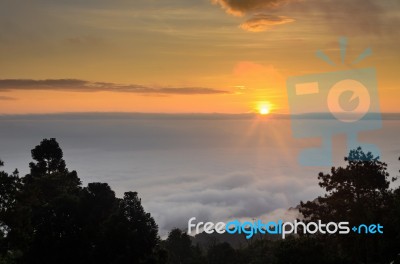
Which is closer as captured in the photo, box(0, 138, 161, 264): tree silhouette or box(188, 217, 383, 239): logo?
box(188, 217, 383, 239): logo

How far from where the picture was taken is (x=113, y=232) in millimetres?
36625

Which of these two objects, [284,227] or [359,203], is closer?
[284,227]

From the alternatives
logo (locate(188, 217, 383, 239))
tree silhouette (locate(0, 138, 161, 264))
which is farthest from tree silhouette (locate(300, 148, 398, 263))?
Result: tree silhouette (locate(0, 138, 161, 264))

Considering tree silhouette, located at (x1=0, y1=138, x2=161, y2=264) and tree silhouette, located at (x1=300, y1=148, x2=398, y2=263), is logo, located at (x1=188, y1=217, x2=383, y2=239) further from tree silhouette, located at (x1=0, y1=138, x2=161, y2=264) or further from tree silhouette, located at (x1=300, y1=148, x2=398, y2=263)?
tree silhouette, located at (x1=0, y1=138, x2=161, y2=264)

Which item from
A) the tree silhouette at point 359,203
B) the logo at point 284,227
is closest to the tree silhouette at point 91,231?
the logo at point 284,227

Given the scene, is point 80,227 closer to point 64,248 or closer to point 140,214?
point 64,248

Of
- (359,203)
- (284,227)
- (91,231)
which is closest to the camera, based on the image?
(284,227)

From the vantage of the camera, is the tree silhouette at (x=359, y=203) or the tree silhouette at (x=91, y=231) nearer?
the tree silhouette at (x=359, y=203)

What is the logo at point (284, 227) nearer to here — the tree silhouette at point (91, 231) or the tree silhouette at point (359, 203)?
the tree silhouette at point (359, 203)

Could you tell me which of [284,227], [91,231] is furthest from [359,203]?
[91,231]

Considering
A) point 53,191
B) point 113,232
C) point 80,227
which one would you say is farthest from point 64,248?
point 53,191

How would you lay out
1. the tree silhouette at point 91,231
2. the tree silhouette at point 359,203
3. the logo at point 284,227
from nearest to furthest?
the logo at point 284,227 < the tree silhouette at point 359,203 < the tree silhouette at point 91,231

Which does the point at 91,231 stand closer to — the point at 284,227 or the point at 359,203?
the point at 284,227

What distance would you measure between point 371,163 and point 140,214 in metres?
19.3
